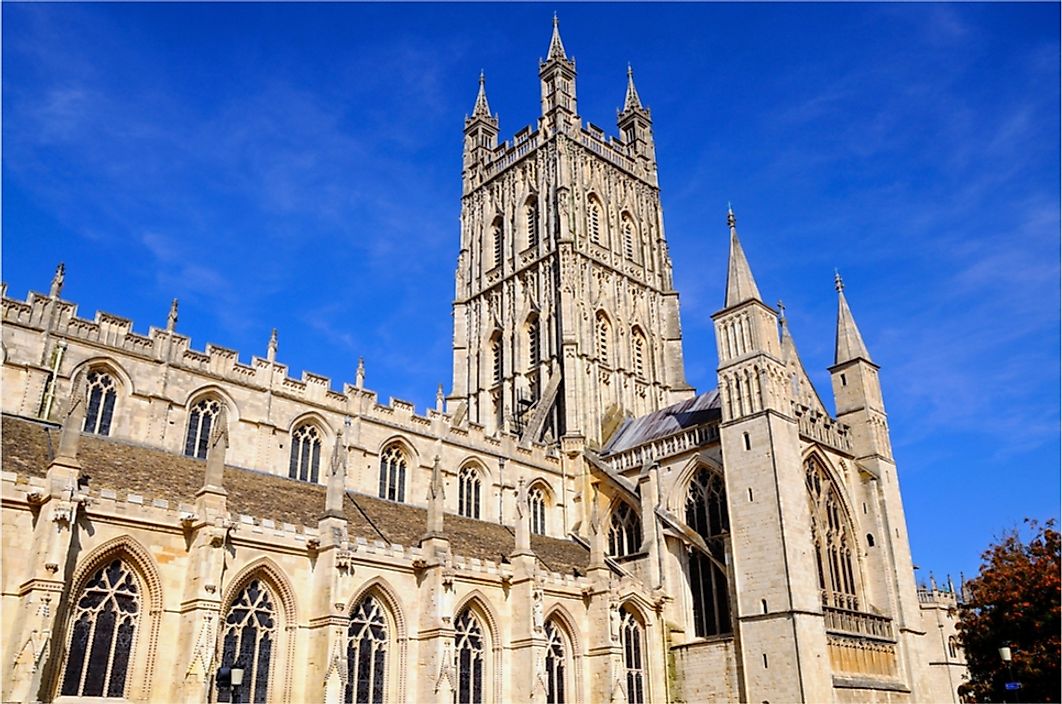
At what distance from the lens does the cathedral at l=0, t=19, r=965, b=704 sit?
19.0 meters

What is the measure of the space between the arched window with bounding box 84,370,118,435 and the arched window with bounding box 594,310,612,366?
23.2 metres

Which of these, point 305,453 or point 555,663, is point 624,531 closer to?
point 555,663

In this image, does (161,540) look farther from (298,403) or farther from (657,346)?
(657,346)

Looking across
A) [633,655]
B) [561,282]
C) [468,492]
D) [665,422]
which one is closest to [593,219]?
[561,282]

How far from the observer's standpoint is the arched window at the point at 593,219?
47094mm

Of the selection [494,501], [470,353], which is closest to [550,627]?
[494,501]

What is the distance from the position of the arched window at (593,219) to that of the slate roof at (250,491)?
1947 centimetres

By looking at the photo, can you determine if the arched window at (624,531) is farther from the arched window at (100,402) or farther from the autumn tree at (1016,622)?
the arched window at (100,402)

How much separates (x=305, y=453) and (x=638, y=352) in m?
21.0

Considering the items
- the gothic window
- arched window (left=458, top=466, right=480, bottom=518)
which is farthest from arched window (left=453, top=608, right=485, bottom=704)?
arched window (left=458, top=466, right=480, bottom=518)

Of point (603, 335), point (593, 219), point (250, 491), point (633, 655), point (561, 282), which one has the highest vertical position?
point (593, 219)

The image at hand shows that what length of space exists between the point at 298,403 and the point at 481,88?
103ft

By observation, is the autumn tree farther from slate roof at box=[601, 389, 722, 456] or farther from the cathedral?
slate roof at box=[601, 389, 722, 456]

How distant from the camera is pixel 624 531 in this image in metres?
33.9
